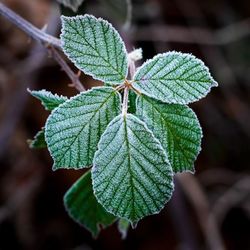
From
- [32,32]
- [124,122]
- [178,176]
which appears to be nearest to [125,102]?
[124,122]

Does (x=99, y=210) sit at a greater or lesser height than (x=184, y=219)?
greater

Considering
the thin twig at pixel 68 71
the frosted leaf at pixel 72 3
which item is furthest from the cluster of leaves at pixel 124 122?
the frosted leaf at pixel 72 3

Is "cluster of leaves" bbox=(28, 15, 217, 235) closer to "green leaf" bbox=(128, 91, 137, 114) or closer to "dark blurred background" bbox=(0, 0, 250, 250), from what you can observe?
"green leaf" bbox=(128, 91, 137, 114)

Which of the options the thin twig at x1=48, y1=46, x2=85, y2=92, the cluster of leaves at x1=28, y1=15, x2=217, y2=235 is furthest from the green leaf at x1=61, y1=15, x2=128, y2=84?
the thin twig at x1=48, y1=46, x2=85, y2=92

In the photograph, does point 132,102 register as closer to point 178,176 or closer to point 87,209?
point 87,209

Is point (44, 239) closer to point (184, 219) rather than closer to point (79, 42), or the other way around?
point (184, 219)

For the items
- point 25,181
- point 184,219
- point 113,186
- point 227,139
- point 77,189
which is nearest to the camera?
point 113,186

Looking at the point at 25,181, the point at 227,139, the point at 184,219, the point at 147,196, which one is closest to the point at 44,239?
the point at 25,181
